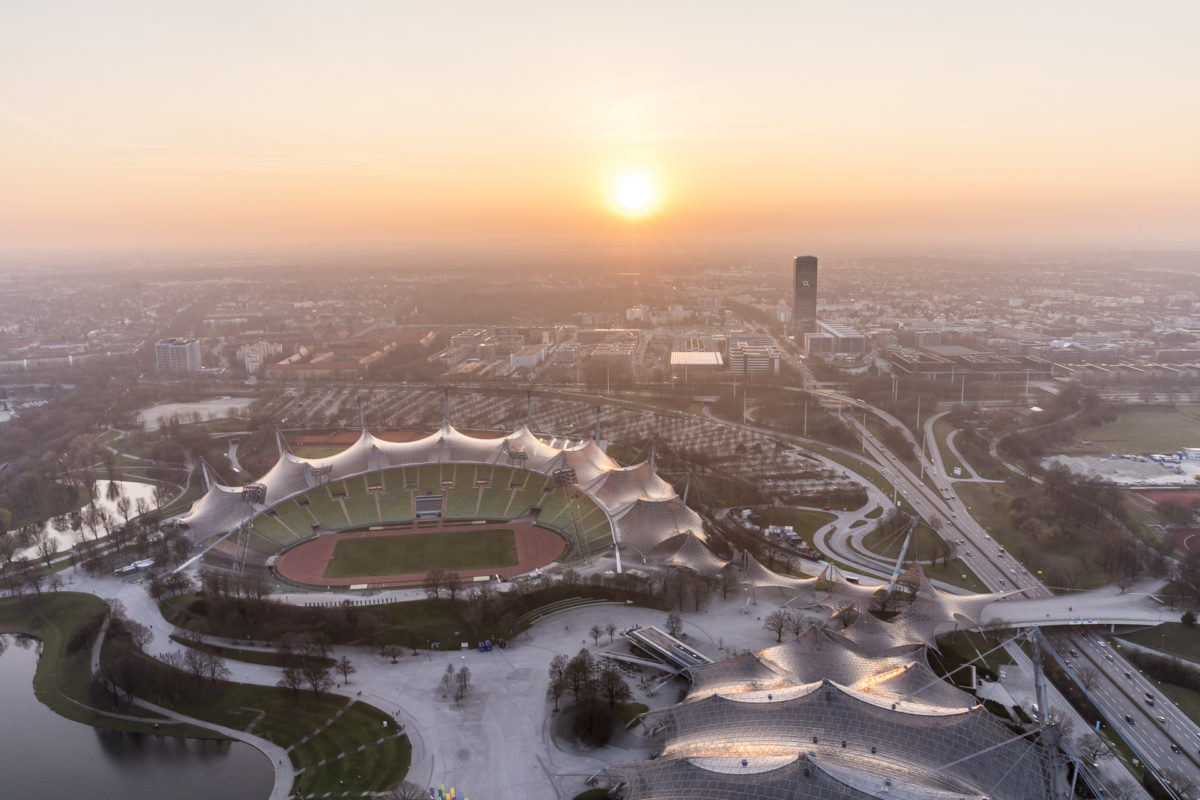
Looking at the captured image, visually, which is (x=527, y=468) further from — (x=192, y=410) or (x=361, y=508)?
(x=192, y=410)

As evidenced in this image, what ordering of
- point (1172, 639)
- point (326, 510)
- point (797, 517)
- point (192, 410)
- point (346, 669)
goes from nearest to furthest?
point (346, 669) → point (1172, 639) → point (326, 510) → point (797, 517) → point (192, 410)

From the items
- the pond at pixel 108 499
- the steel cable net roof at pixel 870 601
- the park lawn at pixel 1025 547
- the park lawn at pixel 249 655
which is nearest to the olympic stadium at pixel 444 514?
the steel cable net roof at pixel 870 601

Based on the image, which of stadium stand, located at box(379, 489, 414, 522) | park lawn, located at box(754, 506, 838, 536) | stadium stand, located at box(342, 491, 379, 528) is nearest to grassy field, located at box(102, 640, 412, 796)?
stadium stand, located at box(342, 491, 379, 528)

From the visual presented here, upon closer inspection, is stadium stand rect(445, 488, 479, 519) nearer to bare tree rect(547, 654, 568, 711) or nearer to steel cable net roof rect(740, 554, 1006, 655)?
bare tree rect(547, 654, 568, 711)

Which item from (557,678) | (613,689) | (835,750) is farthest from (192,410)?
(835,750)

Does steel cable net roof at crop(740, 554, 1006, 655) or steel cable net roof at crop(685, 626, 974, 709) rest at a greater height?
steel cable net roof at crop(685, 626, 974, 709)

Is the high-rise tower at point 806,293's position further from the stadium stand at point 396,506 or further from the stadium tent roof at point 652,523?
the stadium stand at point 396,506

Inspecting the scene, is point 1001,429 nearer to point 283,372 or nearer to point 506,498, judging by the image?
point 506,498
